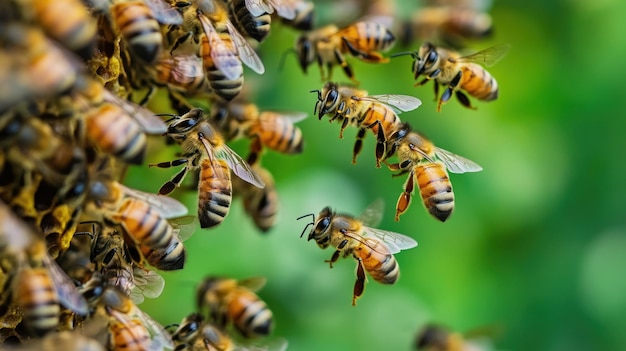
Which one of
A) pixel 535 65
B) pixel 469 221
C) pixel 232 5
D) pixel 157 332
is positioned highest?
pixel 232 5

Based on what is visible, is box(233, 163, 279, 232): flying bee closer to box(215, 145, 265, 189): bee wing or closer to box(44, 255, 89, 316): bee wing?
box(215, 145, 265, 189): bee wing

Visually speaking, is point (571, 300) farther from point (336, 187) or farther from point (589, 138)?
point (336, 187)

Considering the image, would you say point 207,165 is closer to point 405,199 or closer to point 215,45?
point 215,45

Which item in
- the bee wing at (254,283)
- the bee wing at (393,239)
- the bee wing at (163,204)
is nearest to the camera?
the bee wing at (163,204)

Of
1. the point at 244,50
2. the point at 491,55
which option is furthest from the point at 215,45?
the point at 491,55

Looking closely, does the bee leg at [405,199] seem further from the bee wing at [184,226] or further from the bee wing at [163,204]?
the bee wing at [163,204]

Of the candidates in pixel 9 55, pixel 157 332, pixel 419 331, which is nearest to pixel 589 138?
pixel 419 331

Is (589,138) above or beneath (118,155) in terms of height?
beneath

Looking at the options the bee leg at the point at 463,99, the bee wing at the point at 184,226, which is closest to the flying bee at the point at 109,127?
the bee wing at the point at 184,226
